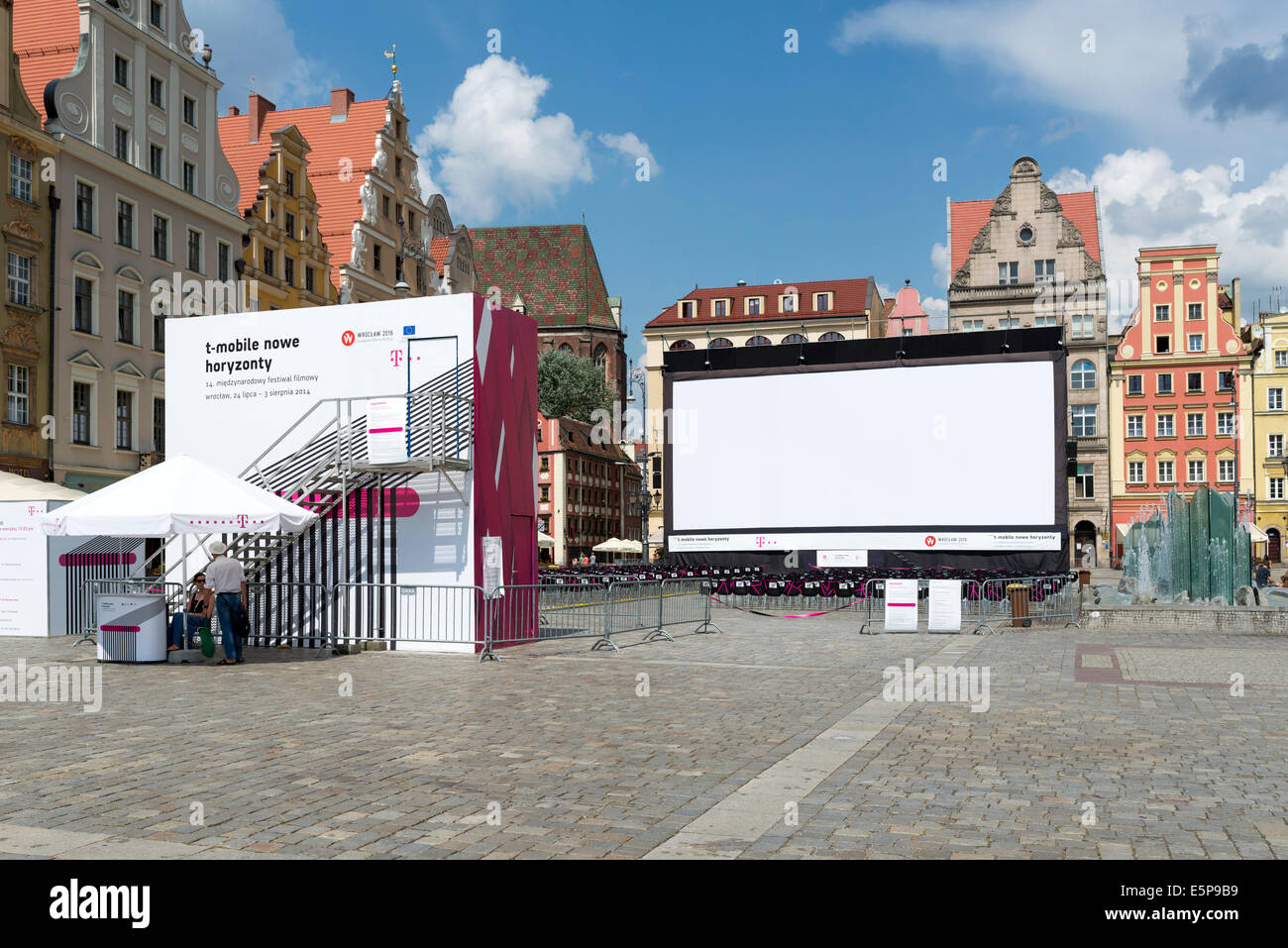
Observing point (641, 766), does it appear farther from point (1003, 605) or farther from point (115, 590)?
point (1003, 605)

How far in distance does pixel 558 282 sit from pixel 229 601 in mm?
93828

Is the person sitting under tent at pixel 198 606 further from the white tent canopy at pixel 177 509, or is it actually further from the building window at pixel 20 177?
the building window at pixel 20 177

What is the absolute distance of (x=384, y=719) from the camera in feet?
35.8

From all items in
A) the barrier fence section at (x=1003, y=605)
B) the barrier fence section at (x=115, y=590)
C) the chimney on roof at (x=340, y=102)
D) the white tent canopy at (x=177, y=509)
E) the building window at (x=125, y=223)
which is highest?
the chimney on roof at (x=340, y=102)

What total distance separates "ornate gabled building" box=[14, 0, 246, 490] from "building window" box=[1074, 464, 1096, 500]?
4877cm

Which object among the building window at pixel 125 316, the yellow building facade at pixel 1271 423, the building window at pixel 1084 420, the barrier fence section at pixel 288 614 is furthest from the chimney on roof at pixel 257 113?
the yellow building facade at pixel 1271 423

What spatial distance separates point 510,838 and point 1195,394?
7081 cm

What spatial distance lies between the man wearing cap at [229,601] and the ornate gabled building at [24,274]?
53.0ft

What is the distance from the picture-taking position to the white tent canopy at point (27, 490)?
21922 mm

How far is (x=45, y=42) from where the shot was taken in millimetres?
33969

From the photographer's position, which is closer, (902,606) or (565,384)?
(902,606)

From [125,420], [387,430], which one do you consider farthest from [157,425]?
A: [387,430]

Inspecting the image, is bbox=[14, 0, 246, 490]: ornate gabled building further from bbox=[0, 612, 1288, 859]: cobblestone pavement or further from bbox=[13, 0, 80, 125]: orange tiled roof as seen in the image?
bbox=[0, 612, 1288, 859]: cobblestone pavement
